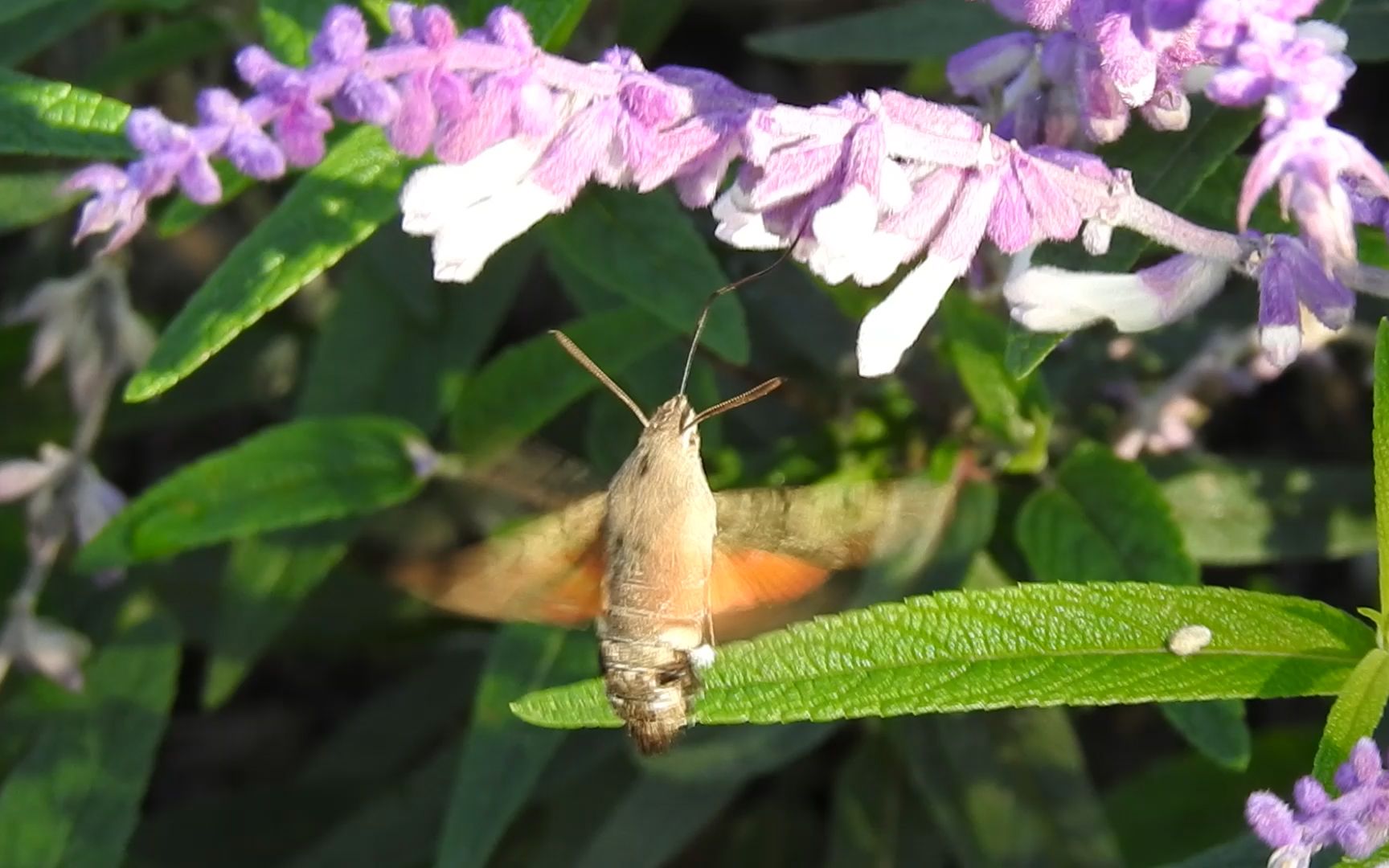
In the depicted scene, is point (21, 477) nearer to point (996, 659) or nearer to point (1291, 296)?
point (996, 659)

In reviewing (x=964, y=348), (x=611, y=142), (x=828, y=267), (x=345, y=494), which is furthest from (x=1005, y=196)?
(x=345, y=494)

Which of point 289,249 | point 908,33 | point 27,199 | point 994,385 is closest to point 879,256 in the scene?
point 289,249

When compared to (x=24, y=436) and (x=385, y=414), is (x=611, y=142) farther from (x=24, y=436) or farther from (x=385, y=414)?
(x=24, y=436)

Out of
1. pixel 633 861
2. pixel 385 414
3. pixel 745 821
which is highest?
pixel 385 414

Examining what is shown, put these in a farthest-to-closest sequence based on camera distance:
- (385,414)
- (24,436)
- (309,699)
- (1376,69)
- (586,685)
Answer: (309,699) → (1376,69) → (24,436) → (385,414) → (586,685)

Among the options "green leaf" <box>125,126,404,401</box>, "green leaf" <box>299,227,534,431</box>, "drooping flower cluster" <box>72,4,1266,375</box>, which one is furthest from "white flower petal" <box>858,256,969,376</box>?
"green leaf" <box>299,227,534,431</box>

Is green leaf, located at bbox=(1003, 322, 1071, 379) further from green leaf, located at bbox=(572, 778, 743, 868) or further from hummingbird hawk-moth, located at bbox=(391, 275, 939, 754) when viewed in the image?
green leaf, located at bbox=(572, 778, 743, 868)

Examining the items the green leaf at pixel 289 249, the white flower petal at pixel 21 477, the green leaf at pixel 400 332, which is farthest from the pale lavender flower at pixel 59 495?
the green leaf at pixel 289 249

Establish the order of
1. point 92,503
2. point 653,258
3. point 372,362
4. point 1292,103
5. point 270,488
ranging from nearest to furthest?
point 1292,103 < point 653,258 < point 270,488 < point 92,503 < point 372,362
